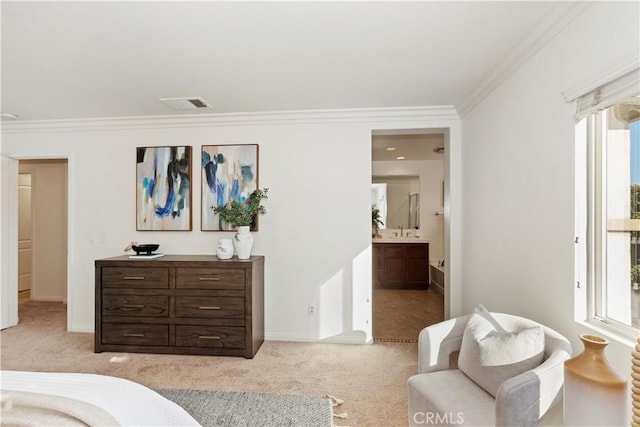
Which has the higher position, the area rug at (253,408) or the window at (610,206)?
the window at (610,206)

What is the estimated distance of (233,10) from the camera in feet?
5.77

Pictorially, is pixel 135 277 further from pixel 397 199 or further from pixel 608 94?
pixel 397 199

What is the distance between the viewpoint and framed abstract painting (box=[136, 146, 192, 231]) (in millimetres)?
3656

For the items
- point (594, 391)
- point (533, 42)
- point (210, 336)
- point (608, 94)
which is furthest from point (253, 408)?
point (533, 42)

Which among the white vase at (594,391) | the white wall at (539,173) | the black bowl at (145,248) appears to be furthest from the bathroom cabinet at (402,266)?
the white vase at (594,391)

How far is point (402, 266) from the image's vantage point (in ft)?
19.7

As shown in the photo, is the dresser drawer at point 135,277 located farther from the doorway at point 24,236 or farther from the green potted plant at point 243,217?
the doorway at point 24,236

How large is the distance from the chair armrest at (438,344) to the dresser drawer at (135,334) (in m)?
2.41

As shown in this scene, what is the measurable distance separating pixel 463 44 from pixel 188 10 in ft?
5.54

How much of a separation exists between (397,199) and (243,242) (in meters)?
4.05

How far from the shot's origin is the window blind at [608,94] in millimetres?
1394

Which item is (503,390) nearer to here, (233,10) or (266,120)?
(233,10)

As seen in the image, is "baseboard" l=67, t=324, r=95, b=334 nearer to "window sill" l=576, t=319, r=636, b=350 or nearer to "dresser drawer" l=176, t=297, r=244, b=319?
"dresser drawer" l=176, t=297, r=244, b=319

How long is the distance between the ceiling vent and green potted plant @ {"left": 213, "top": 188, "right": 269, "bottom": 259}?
1.02 m
